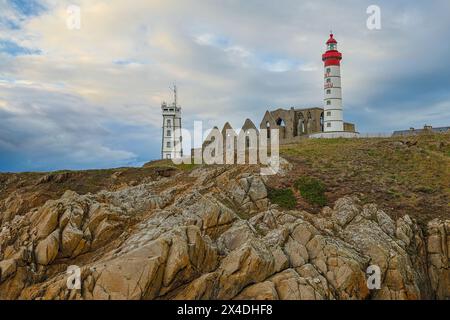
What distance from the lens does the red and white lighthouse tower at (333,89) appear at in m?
75.2

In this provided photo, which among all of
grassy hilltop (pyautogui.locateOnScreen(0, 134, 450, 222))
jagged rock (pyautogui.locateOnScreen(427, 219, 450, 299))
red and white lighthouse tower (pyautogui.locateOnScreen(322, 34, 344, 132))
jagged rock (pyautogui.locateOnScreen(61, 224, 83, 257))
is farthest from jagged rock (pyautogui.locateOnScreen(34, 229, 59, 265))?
red and white lighthouse tower (pyautogui.locateOnScreen(322, 34, 344, 132))

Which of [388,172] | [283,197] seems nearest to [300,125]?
[388,172]

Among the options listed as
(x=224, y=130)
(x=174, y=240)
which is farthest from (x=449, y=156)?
(x=174, y=240)

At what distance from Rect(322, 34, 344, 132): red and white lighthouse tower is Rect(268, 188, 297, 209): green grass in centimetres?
3615

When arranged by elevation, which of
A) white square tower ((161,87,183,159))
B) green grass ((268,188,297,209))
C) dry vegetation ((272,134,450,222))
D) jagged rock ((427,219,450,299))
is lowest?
jagged rock ((427,219,450,299))

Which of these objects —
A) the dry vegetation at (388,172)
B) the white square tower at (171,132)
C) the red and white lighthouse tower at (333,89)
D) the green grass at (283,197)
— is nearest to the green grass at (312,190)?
the dry vegetation at (388,172)

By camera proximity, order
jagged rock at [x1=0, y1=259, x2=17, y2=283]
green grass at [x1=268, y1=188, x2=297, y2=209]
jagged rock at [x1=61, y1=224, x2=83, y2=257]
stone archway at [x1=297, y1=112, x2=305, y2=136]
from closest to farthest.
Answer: jagged rock at [x1=0, y1=259, x2=17, y2=283] → jagged rock at [x1=61, y1=224, x2=83, y2=257] → green grass at [x1=268, y1=188, x2=297, y2=209] → stone archway at [x1=297, y1=112, x2=305, y2=136]

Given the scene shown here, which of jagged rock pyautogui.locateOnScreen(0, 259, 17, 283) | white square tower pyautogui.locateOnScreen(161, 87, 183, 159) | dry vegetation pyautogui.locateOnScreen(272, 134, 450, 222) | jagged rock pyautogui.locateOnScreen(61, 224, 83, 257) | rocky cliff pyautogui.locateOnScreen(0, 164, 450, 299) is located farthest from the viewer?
white square tower pyautogui.locateOnScreen(161, 87, 183, 159)

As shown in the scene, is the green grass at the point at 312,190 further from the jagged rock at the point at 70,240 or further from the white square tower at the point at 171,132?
the white square tower at the point at 171,132

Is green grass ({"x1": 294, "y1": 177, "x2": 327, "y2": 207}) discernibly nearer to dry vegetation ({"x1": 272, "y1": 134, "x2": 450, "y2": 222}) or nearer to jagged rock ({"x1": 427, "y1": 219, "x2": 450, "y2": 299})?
dry vegetation ({"x1": 272, "y1": 134, "x2": 450, "y2": 222})

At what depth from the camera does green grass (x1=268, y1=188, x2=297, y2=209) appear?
40.3 m

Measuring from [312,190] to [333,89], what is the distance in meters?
37.1

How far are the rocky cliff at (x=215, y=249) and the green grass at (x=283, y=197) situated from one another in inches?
54.4
